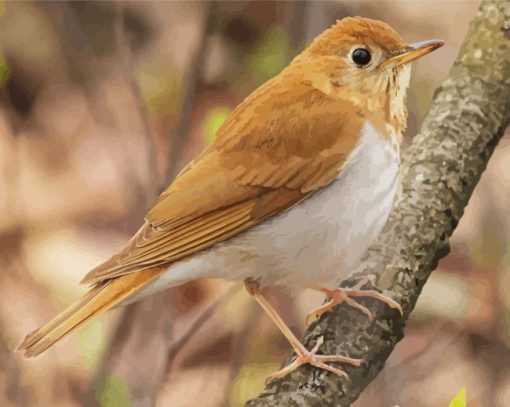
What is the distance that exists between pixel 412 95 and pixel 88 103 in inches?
17.9

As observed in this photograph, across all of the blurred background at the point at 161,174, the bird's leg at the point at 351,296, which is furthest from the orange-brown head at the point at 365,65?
the blurred background at the point at 161,174

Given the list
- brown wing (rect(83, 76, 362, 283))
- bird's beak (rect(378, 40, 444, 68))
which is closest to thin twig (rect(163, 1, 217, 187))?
brown wing (rect(83, 76, 362, 283))

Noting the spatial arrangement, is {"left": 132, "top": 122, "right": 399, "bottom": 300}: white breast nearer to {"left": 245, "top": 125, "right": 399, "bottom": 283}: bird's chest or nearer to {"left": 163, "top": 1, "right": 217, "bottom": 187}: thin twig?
{"left": 245, "top": 125, "right": 399, "bottom": 283}: bird's chest

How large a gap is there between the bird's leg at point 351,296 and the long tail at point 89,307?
14 centimetres

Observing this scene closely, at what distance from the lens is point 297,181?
0.74 m

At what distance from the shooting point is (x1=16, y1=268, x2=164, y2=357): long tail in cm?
70

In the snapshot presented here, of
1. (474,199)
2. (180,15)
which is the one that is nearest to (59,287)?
(180,15)

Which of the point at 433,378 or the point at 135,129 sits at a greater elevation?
Result: the point at 135,129

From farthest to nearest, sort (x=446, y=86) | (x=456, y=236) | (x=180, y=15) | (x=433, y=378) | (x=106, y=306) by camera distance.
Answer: (x=180, y=15), (x=456, y=236), (x=433, y=378), (x=446, y=86), (x=106, y=306)

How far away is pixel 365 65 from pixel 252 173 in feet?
0.37

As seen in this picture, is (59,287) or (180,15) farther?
(180,15)

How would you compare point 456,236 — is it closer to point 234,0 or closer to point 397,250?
point 234,0

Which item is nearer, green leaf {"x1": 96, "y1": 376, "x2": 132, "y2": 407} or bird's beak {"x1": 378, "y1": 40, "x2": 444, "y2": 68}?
bird's beak {"x1": 378, "y1": 40, "x2": 444, "y2": 68}

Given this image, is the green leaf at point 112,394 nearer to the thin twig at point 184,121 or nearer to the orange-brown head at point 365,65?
the thin twig at point 184,121
